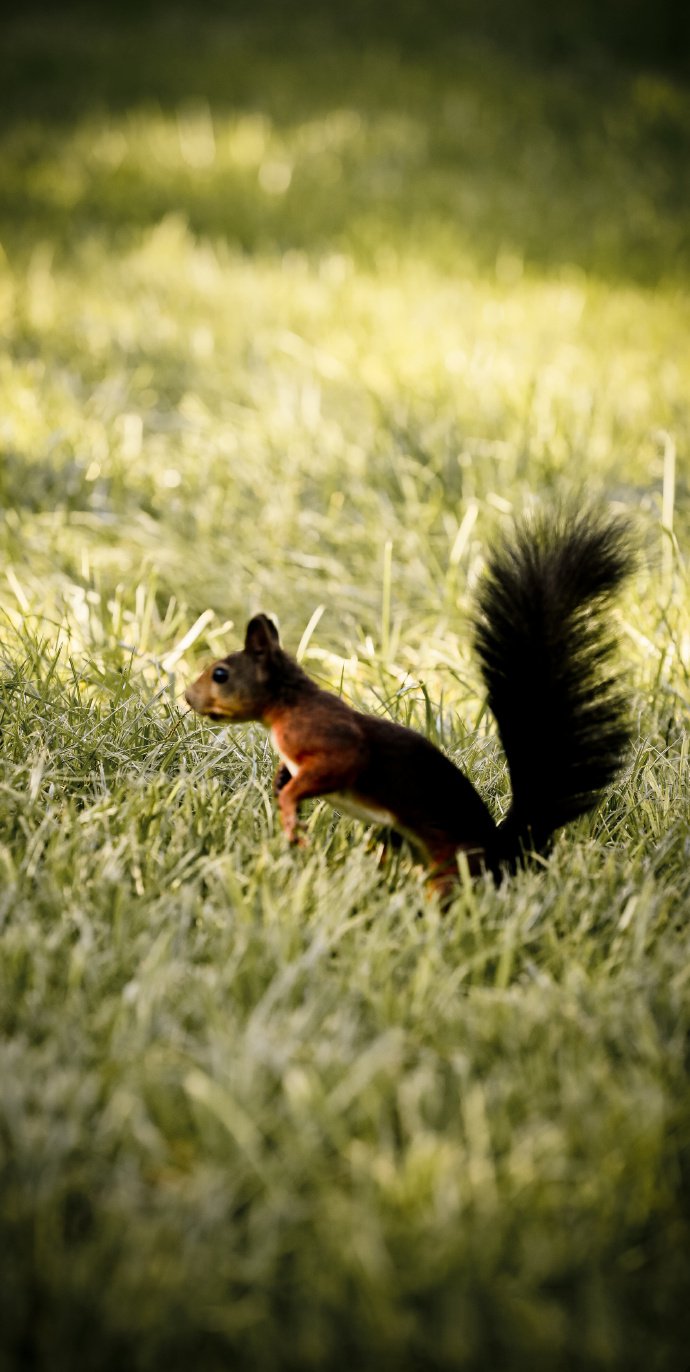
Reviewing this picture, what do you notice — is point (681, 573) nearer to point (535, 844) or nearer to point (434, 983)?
point (535, 844)

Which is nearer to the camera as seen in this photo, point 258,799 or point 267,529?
point 258,799

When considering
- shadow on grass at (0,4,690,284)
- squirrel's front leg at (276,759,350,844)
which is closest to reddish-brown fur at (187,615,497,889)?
squirrel's front leg at (276,759,350,844)

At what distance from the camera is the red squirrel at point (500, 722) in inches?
61.1

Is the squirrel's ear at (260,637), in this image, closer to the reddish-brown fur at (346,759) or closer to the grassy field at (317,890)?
the reddish-brown fur at (346,759)

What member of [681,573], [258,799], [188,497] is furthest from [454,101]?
[258,799]

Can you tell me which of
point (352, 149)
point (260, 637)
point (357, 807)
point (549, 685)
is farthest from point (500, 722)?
point (352, 149)

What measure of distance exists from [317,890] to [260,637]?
354mm

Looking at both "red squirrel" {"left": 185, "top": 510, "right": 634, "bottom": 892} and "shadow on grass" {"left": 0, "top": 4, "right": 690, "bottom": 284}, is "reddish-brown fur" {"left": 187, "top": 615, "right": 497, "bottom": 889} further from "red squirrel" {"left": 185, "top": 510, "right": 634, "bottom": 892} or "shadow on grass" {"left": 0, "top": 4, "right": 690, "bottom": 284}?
"shadow on grass" {"left": 0, "top": 4, "right": 690, "bottom": 284}

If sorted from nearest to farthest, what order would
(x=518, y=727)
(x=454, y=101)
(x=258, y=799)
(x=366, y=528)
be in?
(x=518, y=727)
(x=258, y=799)
(x=366, y=528)
(x=454, y=101)

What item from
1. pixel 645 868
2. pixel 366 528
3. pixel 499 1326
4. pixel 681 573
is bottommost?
pixel 499 1326

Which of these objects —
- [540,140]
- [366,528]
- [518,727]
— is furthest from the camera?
[540,140]

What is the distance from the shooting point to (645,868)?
1751mm

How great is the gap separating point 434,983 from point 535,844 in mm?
352

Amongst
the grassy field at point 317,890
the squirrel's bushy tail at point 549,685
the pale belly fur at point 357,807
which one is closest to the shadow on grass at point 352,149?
the grassy field at point 317,890
